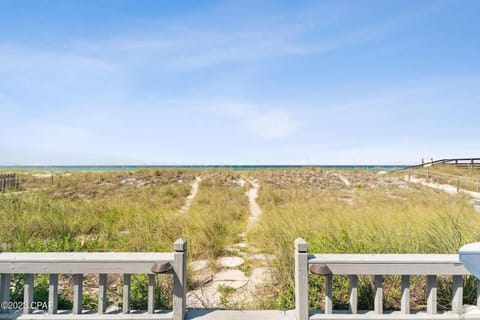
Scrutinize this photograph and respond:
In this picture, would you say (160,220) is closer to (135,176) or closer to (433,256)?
(433,256)

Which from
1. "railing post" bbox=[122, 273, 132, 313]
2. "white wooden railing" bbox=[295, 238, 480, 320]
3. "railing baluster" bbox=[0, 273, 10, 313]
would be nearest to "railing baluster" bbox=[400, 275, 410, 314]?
"white wooden railing" bbox=[295, 238, 480, 320]

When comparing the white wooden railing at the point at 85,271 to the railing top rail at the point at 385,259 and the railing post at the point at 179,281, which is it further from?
the railing top rail at the point at 385,259

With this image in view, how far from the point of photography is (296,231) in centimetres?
416

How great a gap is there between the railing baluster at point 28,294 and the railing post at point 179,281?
123cm

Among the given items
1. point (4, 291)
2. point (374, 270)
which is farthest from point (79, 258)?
point (374, 270)

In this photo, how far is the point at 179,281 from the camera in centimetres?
Result: 192

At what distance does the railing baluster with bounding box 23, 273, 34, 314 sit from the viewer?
6.41ft

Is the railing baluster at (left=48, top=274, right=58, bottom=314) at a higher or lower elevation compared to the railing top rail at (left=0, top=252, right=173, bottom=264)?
lower

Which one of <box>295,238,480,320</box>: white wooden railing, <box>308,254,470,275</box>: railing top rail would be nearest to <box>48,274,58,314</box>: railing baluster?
<box>295,238,480,320</box>: white wooden railing

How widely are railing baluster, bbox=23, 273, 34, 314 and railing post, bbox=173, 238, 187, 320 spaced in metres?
1.23

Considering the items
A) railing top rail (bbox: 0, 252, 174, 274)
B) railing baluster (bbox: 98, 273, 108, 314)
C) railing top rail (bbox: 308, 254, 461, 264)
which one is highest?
railing top rail (bbox: 308, 254, 461, 264)

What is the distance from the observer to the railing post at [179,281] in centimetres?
193

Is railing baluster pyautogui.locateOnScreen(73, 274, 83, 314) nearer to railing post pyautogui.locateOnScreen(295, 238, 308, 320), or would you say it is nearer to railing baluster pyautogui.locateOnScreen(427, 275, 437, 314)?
railing post pyautogui.locateOnScreen(295, 238, 308, 320)

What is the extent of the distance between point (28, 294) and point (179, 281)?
129 centimetres
